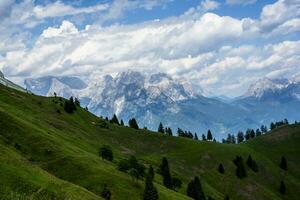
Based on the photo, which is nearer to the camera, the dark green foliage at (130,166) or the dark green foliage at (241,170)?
the dark green foliage at (130,166)

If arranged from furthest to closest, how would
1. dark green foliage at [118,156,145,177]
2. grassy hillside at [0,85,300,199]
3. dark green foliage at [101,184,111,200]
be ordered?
dark green foliage at [118,156,145,177]
dark green foliage at [101,184,111,200]
grassy hillside at [0,85,300,199]

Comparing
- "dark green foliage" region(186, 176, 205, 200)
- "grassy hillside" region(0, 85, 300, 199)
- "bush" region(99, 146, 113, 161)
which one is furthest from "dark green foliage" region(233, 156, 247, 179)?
"bush" region(99, 146, 113, 161)

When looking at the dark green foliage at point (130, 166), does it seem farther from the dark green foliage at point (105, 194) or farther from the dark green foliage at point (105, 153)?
the dark green foliage at point (105, 194)

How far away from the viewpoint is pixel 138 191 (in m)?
98.9

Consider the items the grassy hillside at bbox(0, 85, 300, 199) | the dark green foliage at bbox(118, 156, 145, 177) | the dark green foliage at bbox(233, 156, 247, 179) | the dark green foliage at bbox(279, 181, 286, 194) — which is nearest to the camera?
the grassy hillside at bbox(0, 85, 300, 199)

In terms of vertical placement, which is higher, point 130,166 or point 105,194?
point 130,166

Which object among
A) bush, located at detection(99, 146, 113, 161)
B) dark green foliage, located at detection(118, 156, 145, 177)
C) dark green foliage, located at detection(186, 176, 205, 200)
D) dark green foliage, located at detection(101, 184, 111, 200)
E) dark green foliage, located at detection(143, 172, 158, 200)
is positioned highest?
bush, located at detection(99, 146, 113, 161)

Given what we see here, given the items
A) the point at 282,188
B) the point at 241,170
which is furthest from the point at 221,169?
the point at 282,188

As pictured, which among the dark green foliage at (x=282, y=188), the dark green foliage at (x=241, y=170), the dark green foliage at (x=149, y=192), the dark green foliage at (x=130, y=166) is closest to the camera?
the dark green foliage at (x=149, y=192)

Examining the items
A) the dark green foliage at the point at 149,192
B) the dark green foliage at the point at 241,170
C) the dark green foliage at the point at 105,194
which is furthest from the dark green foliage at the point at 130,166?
the dark green foliage at the point at 241,170

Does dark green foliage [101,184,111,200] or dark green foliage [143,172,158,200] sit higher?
dark green foliage [143,172,158,200]

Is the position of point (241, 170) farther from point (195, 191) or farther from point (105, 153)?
point (105, 153)

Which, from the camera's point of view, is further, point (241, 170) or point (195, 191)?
point (241, 170)

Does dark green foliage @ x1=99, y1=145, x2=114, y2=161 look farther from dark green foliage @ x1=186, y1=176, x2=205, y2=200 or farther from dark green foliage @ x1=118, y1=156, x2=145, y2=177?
dark green foliage @ x1=186, y1=176, x2=205, y2=200
